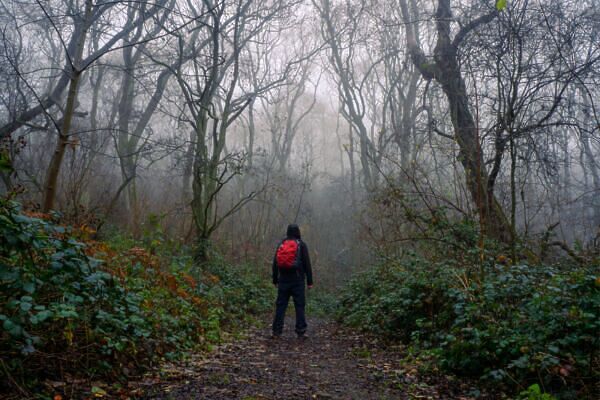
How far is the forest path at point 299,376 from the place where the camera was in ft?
13.9

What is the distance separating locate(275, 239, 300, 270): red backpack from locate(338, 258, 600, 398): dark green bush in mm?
1865

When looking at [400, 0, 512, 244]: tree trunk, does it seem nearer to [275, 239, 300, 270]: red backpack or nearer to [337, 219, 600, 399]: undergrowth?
[337, 219, 600, 399]: undergrowth

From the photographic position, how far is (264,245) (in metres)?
17.1

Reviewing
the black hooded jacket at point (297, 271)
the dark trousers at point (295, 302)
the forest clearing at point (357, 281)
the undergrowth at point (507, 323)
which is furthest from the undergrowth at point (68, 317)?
the undergrowth at point (507, 323)

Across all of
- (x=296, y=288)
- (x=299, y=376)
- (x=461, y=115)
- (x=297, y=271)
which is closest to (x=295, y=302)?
(x=296, y=288)

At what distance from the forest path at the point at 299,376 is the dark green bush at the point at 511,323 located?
424 mm

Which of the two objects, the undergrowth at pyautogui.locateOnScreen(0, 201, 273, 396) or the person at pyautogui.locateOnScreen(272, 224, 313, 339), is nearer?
the undergrowth at pyautogui.locateOnScreen(0, 201, 273, 396)

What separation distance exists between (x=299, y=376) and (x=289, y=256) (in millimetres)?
2893

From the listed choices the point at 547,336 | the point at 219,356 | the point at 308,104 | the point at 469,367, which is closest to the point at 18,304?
the point at 219,356

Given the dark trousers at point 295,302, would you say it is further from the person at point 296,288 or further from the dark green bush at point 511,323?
the dark green bush at point 511,323

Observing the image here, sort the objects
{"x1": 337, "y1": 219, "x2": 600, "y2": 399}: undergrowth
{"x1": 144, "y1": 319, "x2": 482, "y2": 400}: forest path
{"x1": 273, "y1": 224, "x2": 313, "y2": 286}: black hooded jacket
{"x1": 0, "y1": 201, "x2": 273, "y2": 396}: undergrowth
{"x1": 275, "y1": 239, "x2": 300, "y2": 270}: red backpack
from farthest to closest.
A: {"x1": 273, "y1": 224, "x2": 313, "y2": 286}: black hooded jacket, {"x1": 275, "y1": 239, "x2": 300, "y2": 270}: red backpack, {"x1": 144, "y1": 319, "x2": 482, "y2": 400}: forest path, {"x1": 337, "y1": 219, "x2": 600, "y2": 399}: undergrowth, {"x1": 0, "y1": 201, "x2": 273, "y2": 396}: undergrowth

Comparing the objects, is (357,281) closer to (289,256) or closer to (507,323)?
(289,256)

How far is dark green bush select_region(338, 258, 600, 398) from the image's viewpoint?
404 centimetres

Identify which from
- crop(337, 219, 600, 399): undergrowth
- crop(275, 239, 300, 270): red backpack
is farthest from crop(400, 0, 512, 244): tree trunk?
crop(275, 239, 300, 270): red backpack
